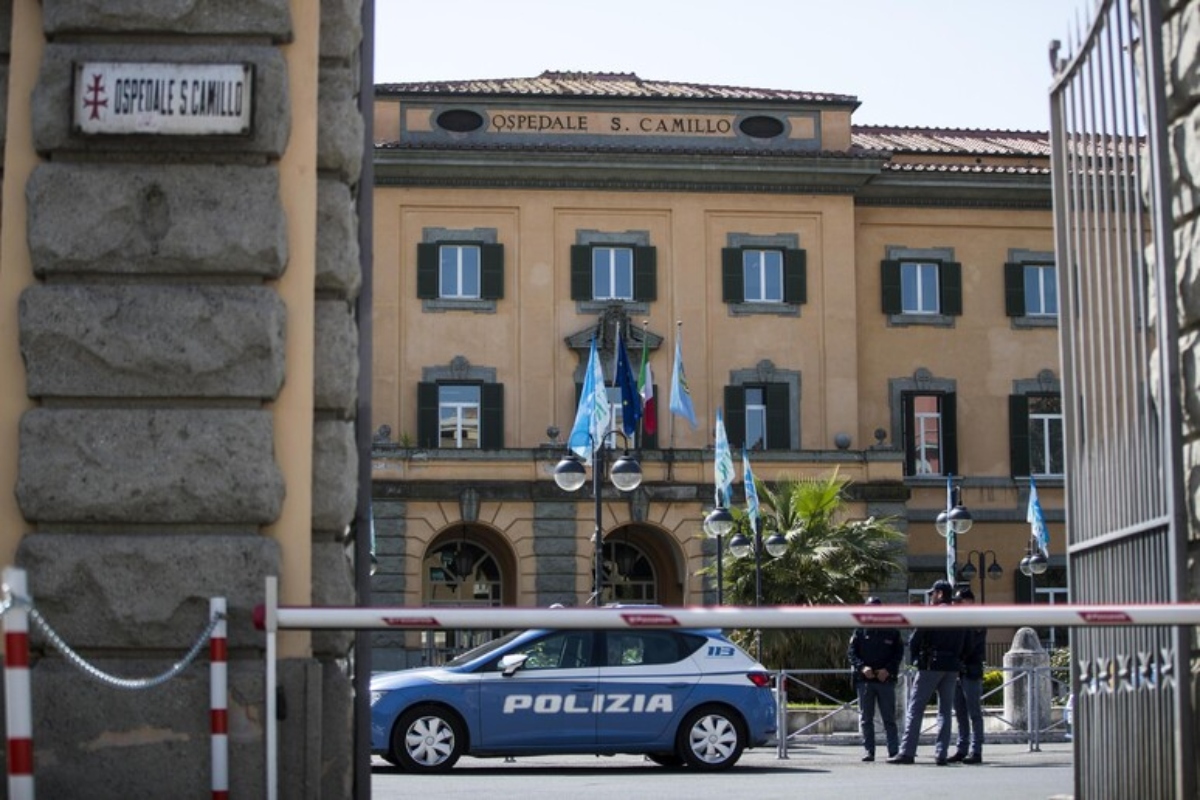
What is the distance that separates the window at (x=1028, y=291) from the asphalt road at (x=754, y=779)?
84.6 ft

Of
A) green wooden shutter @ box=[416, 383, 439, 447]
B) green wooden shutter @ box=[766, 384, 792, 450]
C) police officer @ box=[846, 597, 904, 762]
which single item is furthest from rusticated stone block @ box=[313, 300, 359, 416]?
green wooden shutter @ box=[766, 384, 792, 450]

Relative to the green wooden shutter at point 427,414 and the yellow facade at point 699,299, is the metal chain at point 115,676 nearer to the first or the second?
the yellow facade at point 699,299

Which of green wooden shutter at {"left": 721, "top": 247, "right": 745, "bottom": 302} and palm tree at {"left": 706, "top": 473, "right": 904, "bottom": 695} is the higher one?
green wooden shutter at {"left": 721, "top": 247, "right": 745, "bottom": 302}

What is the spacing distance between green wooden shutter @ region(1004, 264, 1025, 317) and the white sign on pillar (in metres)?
40.7

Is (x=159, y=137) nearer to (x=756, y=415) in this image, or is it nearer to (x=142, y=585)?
(x=142, y=585)

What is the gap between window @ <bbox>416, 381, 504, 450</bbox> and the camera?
4462 cm

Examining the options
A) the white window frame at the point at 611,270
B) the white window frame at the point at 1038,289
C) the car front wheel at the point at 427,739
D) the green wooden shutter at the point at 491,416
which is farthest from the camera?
the white window frame at the point at 1038,289

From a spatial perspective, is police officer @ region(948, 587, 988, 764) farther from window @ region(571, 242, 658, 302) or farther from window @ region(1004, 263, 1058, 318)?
window @ region(1004, 263, 1058, 318)

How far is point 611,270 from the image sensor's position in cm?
4597

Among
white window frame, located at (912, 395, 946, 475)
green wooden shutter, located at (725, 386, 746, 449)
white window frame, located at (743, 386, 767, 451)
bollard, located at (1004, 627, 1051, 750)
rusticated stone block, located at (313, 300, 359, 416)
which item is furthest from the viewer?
white window frame, located at (912, 395, 946, 475)

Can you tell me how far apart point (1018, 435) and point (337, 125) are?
3979cm

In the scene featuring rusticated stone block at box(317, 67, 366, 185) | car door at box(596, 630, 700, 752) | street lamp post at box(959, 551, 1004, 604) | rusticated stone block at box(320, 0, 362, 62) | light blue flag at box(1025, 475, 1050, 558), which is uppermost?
rusticated stone block at box(320, 0, 362, 62)

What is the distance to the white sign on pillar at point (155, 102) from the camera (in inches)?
320

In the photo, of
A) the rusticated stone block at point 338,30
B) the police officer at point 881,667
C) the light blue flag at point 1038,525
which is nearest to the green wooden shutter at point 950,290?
the light blue flag at point 1038,525
